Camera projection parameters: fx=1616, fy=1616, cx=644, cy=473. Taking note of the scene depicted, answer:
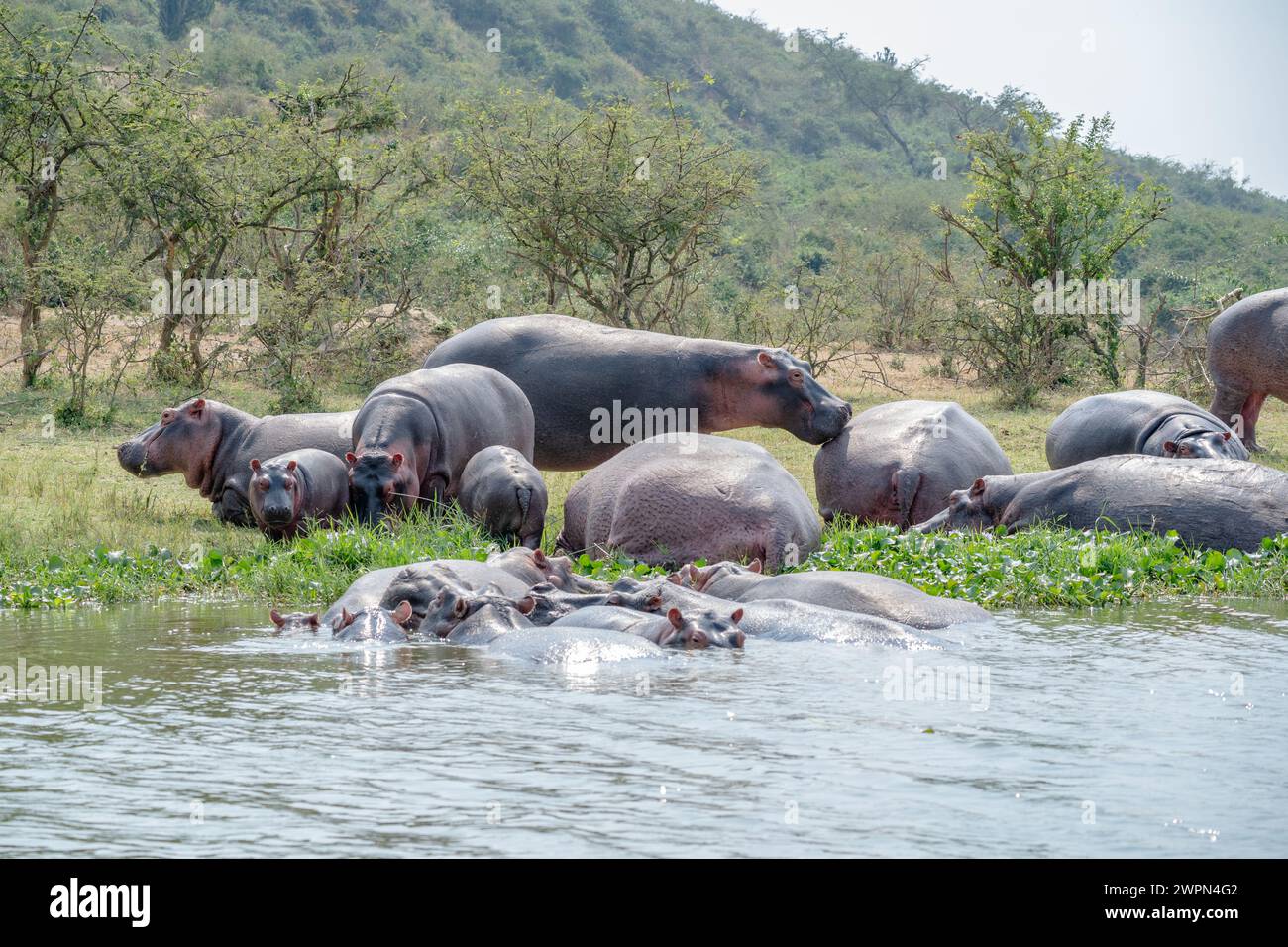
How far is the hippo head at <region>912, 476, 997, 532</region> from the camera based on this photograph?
33.1 ft

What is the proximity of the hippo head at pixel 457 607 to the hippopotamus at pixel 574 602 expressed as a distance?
0.29ft

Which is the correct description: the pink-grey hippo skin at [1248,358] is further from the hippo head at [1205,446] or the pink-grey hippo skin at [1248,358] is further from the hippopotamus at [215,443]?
the hippopotamus at [215,443]

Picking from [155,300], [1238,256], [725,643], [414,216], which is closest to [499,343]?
[725,643]

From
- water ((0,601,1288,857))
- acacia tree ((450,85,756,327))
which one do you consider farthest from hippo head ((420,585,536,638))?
acacia tree ((450,85,756,327))

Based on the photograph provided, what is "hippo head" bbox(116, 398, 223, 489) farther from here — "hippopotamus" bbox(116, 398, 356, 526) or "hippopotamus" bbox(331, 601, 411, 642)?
"hippopotamus" bbox(331, 601, 411, 642)

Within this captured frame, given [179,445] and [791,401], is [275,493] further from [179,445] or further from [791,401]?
[791,401]

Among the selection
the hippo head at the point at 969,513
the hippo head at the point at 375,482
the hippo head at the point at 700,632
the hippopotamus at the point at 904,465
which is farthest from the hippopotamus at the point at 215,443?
the hippo head at the point at 700,632

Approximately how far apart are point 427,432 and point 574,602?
288 cm

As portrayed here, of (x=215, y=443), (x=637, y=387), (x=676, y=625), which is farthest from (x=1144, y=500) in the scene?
(x=215, y=443)

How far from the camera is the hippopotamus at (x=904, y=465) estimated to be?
1062 centimetres

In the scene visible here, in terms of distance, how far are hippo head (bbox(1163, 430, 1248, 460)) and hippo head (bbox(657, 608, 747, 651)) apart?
15.5 ft

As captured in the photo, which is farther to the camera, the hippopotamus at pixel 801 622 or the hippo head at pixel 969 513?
the hippo head at pixel 969 513
